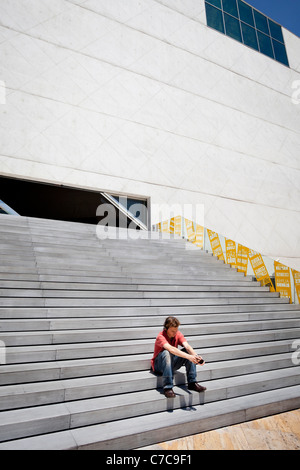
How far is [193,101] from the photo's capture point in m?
14.2

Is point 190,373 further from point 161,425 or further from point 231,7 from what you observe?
point 231,7

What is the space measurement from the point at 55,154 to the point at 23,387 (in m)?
9.52

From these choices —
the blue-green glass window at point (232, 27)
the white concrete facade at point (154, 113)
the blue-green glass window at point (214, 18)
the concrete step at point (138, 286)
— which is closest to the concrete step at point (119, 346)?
the concrete step at point (138, 286)

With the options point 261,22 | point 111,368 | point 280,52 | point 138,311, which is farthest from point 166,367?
point 261,22

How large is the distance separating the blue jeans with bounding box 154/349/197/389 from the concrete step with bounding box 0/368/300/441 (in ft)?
0.52

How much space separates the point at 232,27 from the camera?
54.7 ft

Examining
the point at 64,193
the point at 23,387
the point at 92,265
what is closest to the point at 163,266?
the point at 92,265

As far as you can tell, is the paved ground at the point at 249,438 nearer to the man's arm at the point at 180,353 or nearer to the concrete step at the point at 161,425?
the concrete step at the point at 161,425

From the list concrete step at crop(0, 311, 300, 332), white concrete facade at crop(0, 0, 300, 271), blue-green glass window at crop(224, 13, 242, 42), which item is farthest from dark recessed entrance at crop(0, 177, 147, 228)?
blue-green glass window at crop(224, 13, 242, 42)

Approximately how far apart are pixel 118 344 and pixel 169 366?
2.80 feet

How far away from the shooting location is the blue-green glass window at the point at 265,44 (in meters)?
17.4

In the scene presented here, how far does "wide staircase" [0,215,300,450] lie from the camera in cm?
272

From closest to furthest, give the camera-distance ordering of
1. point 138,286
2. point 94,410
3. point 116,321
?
1. point 94,410
2. point 116,321
3. point 138,286

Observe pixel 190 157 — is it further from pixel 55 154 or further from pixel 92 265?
pixel 92 265
